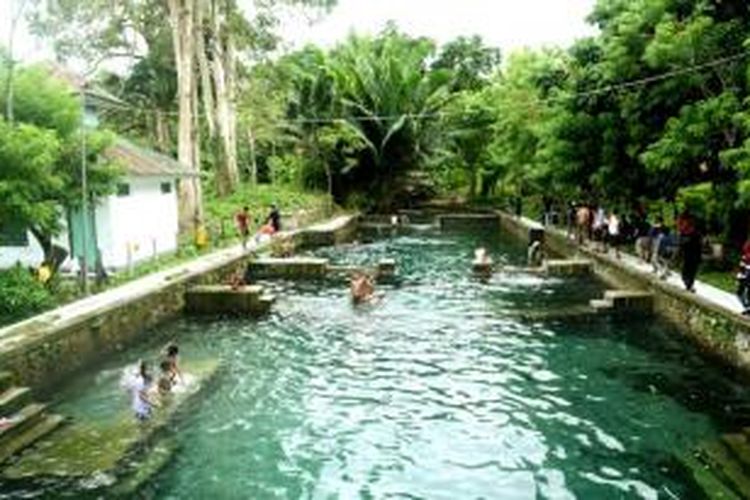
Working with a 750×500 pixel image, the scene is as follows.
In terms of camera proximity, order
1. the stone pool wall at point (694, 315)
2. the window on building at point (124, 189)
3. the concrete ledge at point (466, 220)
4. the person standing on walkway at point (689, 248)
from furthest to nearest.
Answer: the concrete ledge at point (466, 220)
the window on building at point (124, 189)
the person standing on walkway at point (689, 248)
the stone pool wall at point (694, 315)

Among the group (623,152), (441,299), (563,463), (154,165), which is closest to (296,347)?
(441,299)

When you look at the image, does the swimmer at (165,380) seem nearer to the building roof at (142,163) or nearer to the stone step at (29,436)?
the stone step at (29,436)

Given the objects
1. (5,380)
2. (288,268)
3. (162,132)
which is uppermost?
(162,132)

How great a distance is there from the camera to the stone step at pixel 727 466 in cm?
1215

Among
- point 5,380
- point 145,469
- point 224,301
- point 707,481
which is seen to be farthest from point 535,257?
point 145,469

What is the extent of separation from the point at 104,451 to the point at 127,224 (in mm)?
17127

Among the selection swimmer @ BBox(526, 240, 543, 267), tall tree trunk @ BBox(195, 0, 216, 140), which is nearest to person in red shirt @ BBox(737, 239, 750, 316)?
swimmer @ BBox(526, 240, 543, 267)

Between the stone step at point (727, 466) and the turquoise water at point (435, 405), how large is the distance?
1.52 ft

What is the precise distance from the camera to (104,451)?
14.2 meters

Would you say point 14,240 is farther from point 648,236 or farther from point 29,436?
point 648,236

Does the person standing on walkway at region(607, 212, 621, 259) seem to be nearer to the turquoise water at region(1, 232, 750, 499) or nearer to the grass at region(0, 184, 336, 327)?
the turquoise water at region(1, 232, 750, 499)

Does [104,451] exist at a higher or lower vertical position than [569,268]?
lower

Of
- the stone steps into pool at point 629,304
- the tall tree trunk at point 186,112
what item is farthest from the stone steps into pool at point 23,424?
the tall tree trunk at point 186,112

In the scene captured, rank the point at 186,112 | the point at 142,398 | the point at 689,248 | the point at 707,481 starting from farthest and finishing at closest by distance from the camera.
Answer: the point at 186,112 < the point at 689,248 < the point at 142,398 < the point at 707,481
